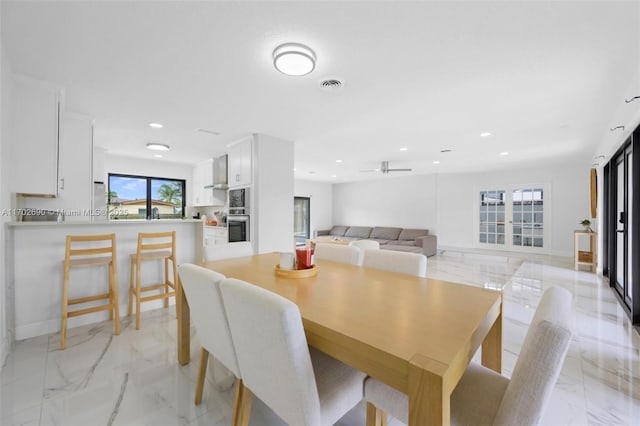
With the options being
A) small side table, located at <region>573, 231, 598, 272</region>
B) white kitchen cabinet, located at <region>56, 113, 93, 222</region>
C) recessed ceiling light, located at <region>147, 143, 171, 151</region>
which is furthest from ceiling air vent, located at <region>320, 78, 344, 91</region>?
small side table, located at <region>573, 231, 598, 272</region>

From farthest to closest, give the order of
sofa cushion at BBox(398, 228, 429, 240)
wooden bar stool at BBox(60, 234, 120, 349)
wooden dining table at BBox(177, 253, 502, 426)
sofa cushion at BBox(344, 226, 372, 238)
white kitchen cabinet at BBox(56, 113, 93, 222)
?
sofa cushion at BBox(344, 226, 372, 238)
sofa cushion at BBox(398, 228, 429, 240)
white kitchen cabinet at BBox(56, 113, 93, 222)
wooden bar stool at BBox(60, 234, 120, 349)
wooden dining table at BBox(177, 253, 502, 426)

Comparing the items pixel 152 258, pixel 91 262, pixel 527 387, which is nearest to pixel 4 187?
pixel 91 262

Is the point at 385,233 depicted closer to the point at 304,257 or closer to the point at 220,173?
the point at 220,173

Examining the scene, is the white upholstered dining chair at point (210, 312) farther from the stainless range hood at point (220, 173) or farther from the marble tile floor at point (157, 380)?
the stainless range hood at point (220, 173)

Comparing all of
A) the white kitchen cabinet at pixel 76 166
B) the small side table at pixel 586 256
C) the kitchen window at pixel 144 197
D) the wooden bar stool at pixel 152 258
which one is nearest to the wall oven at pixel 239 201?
the wooden bar stool at pixel 152 258

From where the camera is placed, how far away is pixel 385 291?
1482 mm

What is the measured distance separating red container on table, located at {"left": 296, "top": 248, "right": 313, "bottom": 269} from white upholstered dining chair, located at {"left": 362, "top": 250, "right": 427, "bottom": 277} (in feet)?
1.89

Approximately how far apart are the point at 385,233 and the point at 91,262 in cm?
721

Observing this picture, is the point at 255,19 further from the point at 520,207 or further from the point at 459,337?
the point at 520,207

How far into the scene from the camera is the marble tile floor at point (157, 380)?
61.7 inches

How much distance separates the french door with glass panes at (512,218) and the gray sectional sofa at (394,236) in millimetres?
1616

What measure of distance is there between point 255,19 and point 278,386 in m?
1.92

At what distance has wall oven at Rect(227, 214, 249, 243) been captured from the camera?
4.08 meters

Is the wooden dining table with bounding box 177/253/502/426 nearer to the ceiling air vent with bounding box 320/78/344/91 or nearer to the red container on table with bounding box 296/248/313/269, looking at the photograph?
the red container on table with bounding box 296/248/313/269
